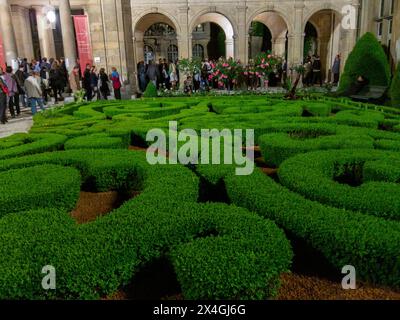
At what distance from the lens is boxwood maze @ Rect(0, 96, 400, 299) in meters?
2.18

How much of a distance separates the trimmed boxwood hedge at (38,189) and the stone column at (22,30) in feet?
71.1

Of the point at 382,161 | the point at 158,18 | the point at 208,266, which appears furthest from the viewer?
the point at 158,18

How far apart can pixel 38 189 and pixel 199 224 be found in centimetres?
161

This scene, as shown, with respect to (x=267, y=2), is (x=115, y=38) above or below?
below

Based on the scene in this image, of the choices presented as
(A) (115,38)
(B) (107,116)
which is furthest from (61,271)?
(A) (115,38)

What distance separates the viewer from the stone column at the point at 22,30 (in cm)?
2221

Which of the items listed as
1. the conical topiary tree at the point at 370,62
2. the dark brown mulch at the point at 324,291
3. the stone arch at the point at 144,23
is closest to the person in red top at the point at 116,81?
the conical topiary tree at the point at 370,62

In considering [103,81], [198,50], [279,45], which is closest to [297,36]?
A: [279,45]

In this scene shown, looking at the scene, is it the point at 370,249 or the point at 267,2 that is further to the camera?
the point at 267,2

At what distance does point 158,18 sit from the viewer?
95.7 feet

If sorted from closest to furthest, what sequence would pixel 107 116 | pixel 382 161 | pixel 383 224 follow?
1. pixel 383 224
2. pixel 382 161
3. pixel 107 116

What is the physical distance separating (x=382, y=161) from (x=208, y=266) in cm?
247
